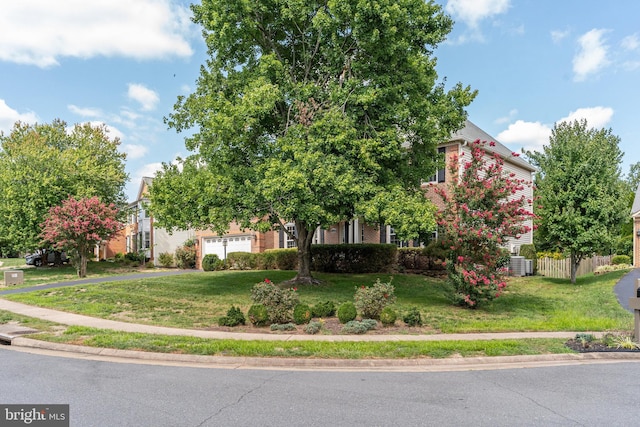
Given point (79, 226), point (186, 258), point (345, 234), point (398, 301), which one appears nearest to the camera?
point (398, 301)

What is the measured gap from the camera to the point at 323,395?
6.18 m

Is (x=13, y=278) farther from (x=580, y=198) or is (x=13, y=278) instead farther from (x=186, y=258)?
(x=580, y=198)

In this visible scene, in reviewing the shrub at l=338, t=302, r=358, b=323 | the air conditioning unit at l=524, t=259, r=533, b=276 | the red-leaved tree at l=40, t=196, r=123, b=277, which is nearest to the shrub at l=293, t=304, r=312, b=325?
the shrub at l=338, t=302, r=358, b=323

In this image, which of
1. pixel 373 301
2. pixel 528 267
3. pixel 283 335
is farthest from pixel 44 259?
pixel 528 267

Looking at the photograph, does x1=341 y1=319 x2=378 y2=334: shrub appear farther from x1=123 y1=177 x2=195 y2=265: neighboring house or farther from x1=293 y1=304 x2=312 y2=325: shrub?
x1=123 y1=177 x2=195 y2=265: neighboring house

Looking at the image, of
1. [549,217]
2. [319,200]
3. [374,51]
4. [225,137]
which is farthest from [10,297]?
[549,217]

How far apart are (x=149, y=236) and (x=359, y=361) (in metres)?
38.2

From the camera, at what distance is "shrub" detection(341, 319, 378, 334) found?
10.5 metres

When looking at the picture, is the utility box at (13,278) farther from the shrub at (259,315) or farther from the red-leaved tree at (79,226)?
the shrub at (259,315)

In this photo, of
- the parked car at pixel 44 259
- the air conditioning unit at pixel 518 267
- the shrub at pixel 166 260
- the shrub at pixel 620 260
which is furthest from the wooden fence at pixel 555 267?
the parked car at pixel 44 259

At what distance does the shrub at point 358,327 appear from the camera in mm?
10453

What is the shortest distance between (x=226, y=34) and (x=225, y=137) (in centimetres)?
398

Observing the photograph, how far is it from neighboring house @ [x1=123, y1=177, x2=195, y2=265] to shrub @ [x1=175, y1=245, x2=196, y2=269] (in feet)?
6.88

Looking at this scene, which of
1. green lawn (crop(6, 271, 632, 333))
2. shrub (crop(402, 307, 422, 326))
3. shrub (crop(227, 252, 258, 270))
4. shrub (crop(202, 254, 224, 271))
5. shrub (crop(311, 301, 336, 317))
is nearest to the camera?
shrub (crop(402, 307, 422, 326))
